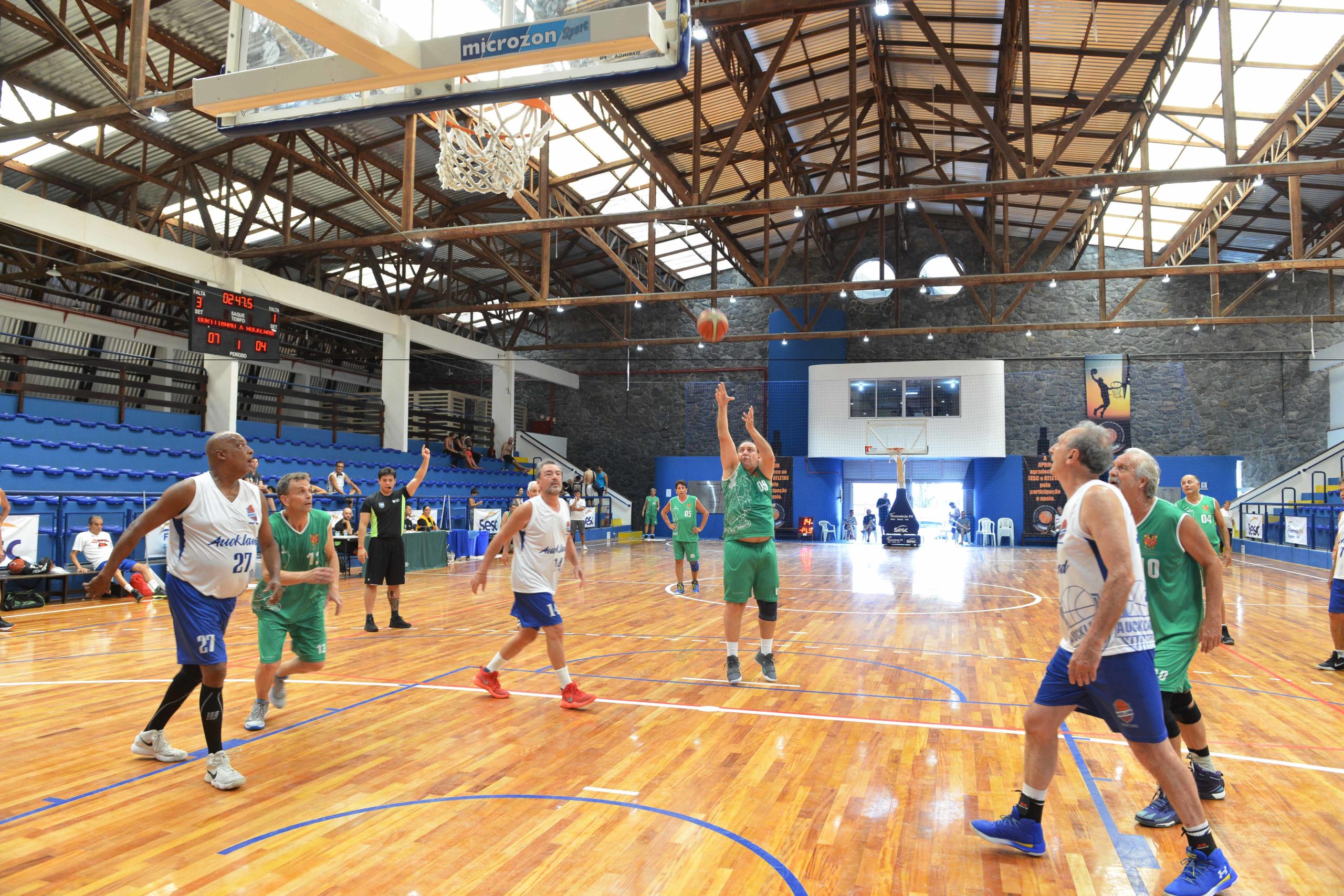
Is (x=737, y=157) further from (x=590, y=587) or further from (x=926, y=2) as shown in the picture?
(x=590, y=587)

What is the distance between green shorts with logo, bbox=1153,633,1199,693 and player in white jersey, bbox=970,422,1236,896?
0.66m

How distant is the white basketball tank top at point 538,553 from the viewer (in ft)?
16.8

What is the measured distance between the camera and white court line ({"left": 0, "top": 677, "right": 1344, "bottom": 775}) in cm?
422

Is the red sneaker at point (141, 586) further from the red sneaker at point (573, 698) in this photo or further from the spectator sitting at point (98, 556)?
the red sneaker at point (573, 698)

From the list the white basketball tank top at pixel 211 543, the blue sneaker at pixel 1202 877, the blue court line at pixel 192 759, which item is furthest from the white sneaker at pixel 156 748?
the blue sneaker at pixel 1202 877

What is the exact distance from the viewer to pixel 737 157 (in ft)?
53.9

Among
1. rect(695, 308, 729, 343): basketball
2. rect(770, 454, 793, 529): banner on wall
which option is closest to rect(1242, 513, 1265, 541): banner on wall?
rect(770, 454, 793, 529): banner on wall

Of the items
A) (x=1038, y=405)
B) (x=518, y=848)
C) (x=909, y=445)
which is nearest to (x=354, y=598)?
(x=518, y=848)

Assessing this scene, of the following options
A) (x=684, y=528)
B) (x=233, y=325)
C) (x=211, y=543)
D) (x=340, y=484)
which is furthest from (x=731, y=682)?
(x=233, y=325)

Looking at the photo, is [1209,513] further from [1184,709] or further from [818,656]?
[1184,709]

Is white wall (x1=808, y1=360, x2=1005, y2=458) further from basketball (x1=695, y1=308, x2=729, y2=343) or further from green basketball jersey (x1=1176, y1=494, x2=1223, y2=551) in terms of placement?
green basketball jersey (x1=1176, y1=494, x2=1223, y2=551)

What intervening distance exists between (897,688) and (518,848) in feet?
11.5

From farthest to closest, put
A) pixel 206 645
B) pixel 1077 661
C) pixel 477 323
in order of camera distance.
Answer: pixel 477 323 < pixel 206 645 < pixel 1077 661

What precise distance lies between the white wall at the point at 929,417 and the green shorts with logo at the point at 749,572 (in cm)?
1950
